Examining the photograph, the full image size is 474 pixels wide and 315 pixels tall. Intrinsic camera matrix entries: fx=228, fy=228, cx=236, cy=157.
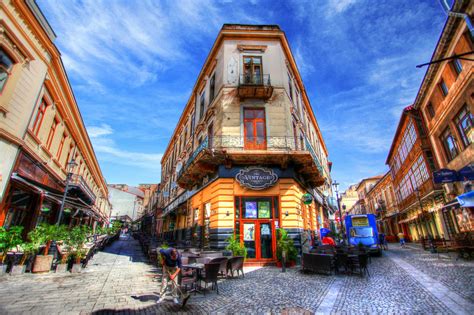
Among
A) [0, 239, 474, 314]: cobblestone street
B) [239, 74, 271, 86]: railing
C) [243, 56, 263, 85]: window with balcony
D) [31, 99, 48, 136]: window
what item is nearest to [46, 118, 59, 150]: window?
[31, 99, 48, 136]: window

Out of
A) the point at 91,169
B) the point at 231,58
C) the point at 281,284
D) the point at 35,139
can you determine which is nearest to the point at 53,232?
the point at 35,139

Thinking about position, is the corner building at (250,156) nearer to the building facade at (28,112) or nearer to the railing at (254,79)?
the railing at (254,79)

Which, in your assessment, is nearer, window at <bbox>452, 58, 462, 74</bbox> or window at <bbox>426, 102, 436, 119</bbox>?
window at <bbox>452, 58, 462, 74</bbox>

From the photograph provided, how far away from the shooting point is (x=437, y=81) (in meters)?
17.3

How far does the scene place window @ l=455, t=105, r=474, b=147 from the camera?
45.6 feet

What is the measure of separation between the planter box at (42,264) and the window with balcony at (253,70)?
44.0 ft

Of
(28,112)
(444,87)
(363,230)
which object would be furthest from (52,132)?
(444,87)

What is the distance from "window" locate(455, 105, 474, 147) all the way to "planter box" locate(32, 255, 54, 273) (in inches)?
894

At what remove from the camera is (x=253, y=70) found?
50.6 feet

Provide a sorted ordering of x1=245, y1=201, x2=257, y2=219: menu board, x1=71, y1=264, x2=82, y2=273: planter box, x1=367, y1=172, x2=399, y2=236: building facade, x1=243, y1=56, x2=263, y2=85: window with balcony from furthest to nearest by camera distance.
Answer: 1. x1=367, y1=172, x2=399, y2=236: building facade
2. x1=243, y1=56, x2=263, y2=85: window with balcony
3. x1=245, y1=201, x2=257, y2=219: menu board
4. x1=71, y1=264, x2=82, y2=273: planter box

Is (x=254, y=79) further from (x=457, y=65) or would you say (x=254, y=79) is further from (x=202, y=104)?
(x=457, y=65)

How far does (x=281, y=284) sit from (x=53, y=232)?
900cm

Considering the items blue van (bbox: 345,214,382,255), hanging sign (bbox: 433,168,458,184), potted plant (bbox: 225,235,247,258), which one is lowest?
potted plant (bbox: 225,235,247,258)

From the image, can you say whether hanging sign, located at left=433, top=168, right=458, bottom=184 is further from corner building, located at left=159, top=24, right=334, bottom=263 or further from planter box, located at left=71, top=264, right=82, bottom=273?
planter box, located at left=71, top=264, right=82, bottom=273
